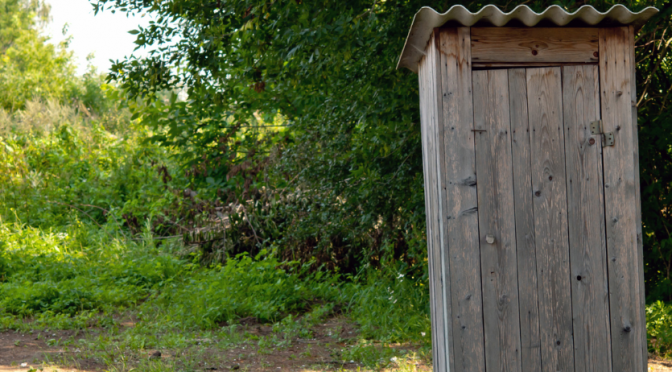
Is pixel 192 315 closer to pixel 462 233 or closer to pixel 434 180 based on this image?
pixel 434 180

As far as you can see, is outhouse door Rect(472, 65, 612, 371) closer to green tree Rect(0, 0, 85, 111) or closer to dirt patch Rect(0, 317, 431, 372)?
dirt patch Rect(0, 317, 431, 372)

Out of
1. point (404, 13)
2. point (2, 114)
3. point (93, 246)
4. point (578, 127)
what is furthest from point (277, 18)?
point (2, 114)

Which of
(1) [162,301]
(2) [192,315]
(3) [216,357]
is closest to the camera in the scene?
(3) [216,357]

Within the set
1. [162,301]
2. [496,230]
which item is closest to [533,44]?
[496,230]

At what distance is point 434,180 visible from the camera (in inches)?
118

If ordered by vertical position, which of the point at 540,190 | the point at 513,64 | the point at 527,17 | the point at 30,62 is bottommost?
the point at 540,190

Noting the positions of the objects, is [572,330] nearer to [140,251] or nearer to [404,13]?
[404,13]

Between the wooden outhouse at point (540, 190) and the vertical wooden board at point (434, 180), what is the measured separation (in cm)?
5

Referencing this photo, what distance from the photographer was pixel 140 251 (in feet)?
30.5

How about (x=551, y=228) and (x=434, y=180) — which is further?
(x=434, y=180)

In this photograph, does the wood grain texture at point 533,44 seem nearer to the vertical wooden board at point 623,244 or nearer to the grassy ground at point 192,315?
the vertical wooden board at point 623,244

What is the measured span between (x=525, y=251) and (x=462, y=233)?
348 mm

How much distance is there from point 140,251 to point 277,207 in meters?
2.84

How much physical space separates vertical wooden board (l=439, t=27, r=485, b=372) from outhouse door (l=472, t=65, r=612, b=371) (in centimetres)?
6
